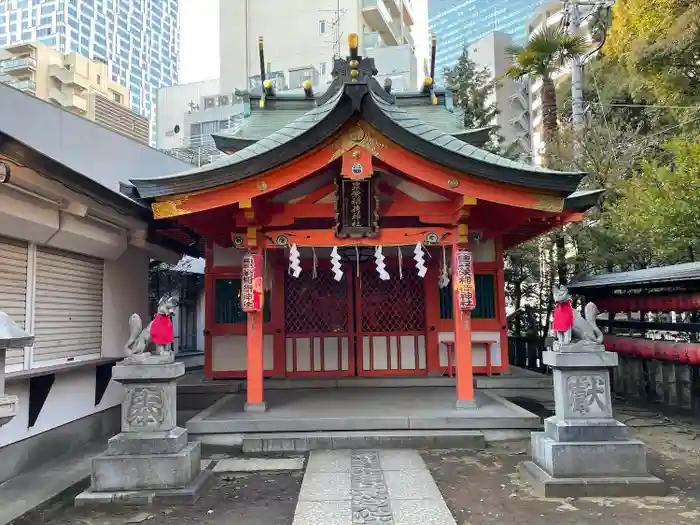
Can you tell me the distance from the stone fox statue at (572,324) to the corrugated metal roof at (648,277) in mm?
2873

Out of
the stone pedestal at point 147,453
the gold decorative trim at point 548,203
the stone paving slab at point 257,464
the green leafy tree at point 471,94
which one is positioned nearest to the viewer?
the stone pedestal at point 147,453

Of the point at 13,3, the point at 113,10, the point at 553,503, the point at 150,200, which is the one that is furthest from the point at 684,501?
the point at 113,10

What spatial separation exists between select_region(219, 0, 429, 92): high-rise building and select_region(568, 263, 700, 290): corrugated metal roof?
23256 millimetres

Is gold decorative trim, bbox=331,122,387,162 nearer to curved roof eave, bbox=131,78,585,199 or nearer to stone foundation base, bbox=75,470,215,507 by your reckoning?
curved roof eave, bbox=131,78,585,199

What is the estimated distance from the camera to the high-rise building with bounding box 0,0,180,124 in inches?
3750

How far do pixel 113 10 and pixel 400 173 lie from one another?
12454 cm

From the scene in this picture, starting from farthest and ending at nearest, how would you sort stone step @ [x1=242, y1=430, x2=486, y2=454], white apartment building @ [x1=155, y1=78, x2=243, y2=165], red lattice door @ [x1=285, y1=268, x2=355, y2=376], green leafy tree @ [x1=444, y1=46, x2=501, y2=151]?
white apartment building @ [x1=155, y1=78, x2=243, y2=165]
green leafy tree @ [x1=444, y1=46, x2=501, y2=151]
red lattice door @ [x1=285, y1=268, x2=355, y2=376]
stone step @ [x1=242, y1=430, x2=486, y2=454]

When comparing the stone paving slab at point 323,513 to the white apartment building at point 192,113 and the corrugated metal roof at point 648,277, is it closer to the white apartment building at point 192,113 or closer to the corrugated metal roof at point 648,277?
the corrugated metal roof at point 648,277

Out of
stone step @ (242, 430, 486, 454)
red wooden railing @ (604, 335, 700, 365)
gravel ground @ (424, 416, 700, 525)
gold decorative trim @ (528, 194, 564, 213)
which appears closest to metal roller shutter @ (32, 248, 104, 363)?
stone step @ (242, 430, 486, 454)

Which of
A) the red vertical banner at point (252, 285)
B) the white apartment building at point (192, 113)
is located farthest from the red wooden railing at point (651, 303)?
the white apartment building at point (192, 113)

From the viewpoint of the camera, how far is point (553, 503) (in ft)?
18.7

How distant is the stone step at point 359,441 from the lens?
7.72m

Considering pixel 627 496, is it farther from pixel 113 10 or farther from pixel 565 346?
pixel 113 10

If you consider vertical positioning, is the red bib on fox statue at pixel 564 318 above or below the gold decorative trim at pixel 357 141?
below
